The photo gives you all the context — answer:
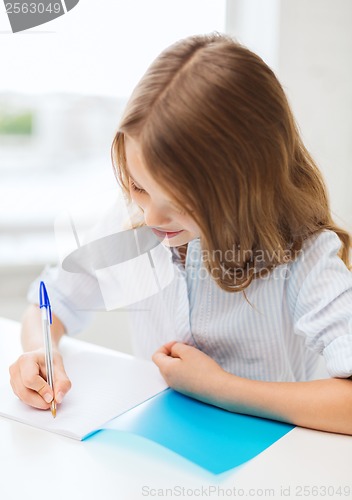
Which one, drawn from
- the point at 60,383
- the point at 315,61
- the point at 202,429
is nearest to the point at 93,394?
the point at 60,383

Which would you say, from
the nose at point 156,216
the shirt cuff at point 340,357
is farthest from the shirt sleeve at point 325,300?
the nose at point 156,216

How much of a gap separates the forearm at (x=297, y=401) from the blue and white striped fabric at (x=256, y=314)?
0.11 feet

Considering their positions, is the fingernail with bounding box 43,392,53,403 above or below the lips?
below

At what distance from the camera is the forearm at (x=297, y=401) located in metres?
0.70

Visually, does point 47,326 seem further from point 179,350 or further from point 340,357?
point 340,357

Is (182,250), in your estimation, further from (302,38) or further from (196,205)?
(302,38)

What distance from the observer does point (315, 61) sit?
4.81 ft

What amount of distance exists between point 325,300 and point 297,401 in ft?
0.48

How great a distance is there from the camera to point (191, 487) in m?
0.59

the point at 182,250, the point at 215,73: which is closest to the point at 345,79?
the point at 182,250

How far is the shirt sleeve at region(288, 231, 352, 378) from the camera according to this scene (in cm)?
75

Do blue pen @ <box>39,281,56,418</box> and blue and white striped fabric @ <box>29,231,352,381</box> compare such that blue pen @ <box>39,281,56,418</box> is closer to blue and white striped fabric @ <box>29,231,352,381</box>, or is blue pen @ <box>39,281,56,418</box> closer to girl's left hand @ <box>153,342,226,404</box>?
girl's left hand @ <box>153,342,226,404</box>

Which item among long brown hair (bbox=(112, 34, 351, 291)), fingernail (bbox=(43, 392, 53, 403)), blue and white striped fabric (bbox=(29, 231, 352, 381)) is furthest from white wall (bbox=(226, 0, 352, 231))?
fingernail (bbox=(43, 392, 53, 403))

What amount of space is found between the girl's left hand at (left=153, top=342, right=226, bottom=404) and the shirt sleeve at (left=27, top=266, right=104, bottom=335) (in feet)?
0.87
